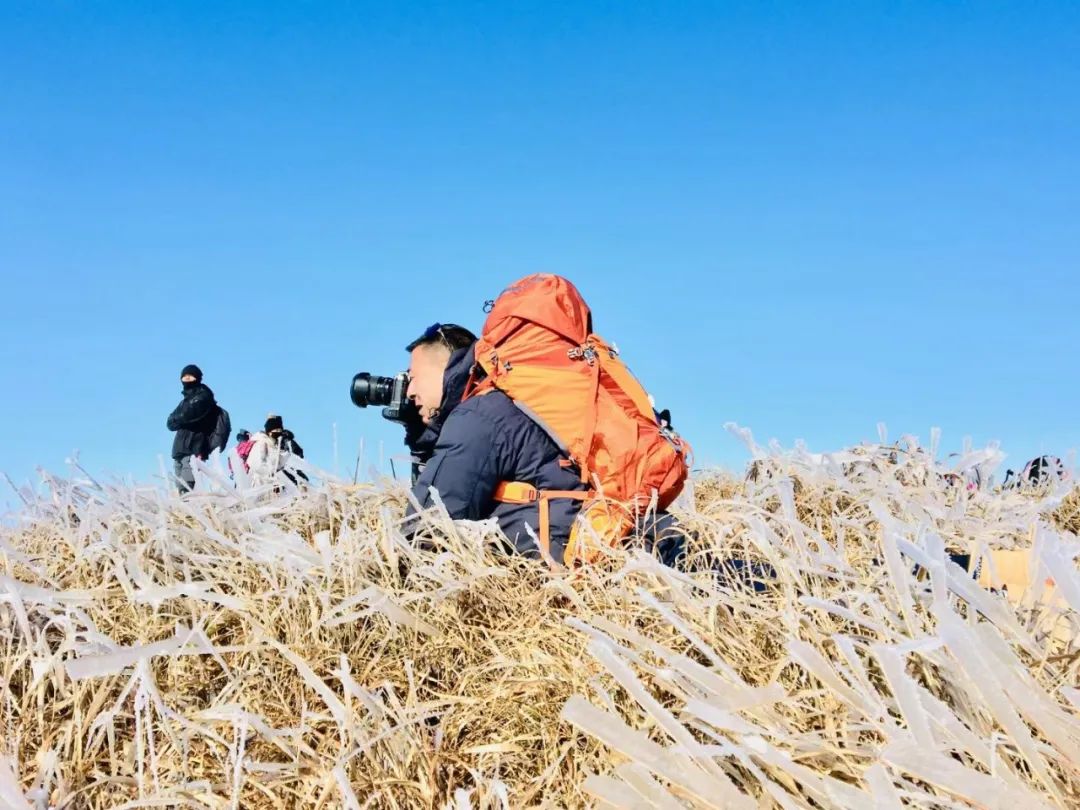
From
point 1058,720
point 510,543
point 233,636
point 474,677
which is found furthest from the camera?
point 510,543

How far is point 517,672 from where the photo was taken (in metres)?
2.25

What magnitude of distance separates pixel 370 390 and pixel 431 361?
1.89 ft

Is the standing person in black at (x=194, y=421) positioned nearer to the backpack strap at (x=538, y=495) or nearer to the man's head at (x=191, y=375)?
the man's head at (x=191, y=375)

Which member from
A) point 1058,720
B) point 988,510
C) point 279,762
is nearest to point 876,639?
point 1058,720

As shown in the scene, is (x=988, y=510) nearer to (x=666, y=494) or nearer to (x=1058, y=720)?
(x=666, y=494)

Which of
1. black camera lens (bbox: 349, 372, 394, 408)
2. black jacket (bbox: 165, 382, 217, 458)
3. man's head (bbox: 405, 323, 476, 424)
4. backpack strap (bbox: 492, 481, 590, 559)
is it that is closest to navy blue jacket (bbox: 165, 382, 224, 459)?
black jacket (bbox: 165, 382, 217, 458)

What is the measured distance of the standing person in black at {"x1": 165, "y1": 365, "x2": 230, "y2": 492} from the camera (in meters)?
11.9

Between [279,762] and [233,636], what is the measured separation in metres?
0.61

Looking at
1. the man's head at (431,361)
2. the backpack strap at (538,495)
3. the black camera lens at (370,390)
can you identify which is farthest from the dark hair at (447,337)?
the backpack strap at (538,495)

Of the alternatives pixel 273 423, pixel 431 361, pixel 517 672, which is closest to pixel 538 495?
pixel 431 361

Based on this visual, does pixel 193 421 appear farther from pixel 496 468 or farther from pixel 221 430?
pixel 496 468

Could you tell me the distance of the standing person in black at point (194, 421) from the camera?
11914mm

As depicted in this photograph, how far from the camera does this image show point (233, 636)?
2.54 meters

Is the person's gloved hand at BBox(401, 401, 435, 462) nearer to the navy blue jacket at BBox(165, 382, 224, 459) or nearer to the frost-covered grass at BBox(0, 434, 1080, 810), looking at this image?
the frost-covered grass at BBox(0, 434, 1080, 810)
